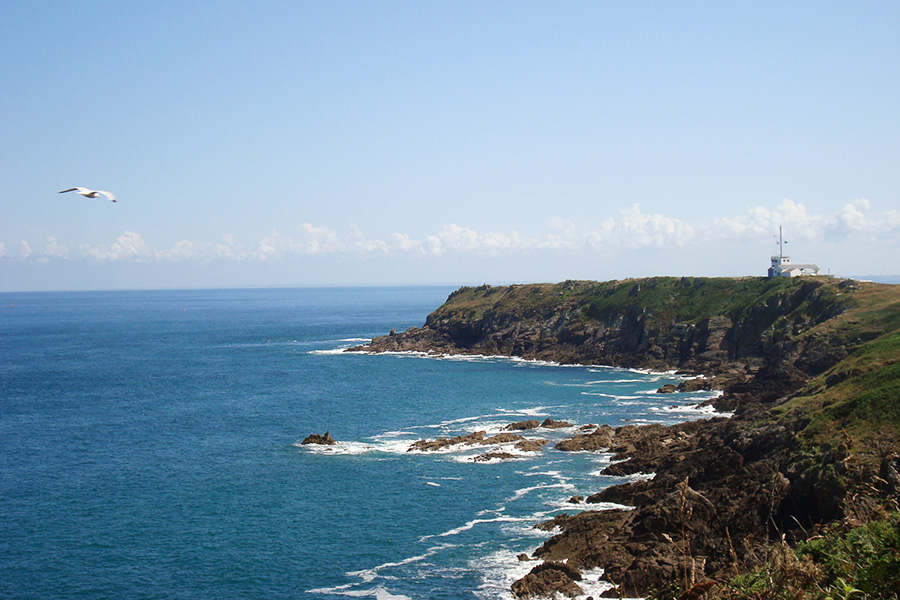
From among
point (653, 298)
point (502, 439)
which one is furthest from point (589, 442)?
point (653, 298)

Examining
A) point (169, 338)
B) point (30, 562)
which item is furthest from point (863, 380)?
point (169, 338)

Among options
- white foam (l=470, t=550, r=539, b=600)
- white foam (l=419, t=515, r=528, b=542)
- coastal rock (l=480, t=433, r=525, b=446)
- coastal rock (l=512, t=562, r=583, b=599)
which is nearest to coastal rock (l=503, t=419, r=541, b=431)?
coastal rock (l=480, t=433, r=525, b=446)

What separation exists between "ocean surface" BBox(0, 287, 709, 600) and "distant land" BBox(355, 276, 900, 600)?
149 inches

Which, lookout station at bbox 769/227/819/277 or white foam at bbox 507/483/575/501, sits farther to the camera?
lookout station at bbox 769/227/819/277

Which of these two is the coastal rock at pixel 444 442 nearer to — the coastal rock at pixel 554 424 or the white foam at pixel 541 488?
the coastal rock at pixel 554 424

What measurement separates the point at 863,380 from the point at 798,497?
1792cm

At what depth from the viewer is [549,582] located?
3541 cm

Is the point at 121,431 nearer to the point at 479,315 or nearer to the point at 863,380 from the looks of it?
the point at 863,380

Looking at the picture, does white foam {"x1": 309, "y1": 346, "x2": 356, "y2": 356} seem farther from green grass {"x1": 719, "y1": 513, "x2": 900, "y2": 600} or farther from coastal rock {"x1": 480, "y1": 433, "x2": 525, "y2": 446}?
green grass {"x1": 719, "y1": 513, "x2": 900, "y2": 600}

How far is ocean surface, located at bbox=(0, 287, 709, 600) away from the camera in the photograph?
38562 millimetres

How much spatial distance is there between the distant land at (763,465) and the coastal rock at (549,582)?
0.08 meters

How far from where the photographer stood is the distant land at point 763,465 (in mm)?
17922

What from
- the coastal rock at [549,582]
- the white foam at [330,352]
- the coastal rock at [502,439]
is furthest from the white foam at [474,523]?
the white foam at [330,352]

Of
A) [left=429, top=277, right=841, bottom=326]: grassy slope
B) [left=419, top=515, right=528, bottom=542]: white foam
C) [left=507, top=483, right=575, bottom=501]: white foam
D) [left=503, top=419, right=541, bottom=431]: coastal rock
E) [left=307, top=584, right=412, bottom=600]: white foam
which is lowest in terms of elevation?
[left=307, top=584, right=412, bottom=600]: white foam
